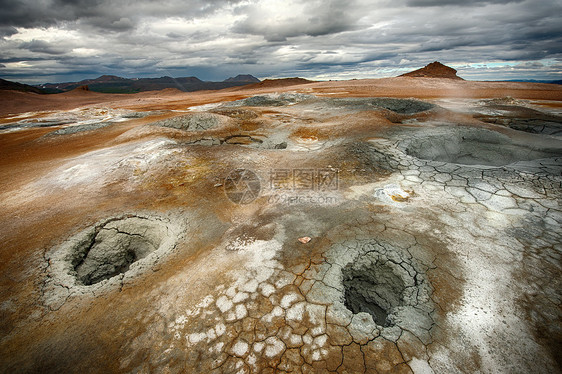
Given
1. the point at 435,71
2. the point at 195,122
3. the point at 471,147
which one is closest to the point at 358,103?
the point at 471,147

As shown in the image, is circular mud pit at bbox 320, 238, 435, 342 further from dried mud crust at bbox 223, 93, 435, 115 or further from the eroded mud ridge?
dried mud crust at bbox 223, 93, 435, 115

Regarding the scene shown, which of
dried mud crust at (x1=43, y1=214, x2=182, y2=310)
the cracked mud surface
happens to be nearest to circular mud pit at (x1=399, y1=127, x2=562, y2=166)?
the cracked mud surface

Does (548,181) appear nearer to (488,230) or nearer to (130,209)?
(488,230)

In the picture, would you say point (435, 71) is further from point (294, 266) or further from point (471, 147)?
point (294, 266)

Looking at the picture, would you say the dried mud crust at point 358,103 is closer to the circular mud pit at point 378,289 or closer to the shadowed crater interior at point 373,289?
the circular mud pit at point 378,289

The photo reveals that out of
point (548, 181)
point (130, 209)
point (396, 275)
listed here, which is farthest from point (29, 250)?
point (548, 181)

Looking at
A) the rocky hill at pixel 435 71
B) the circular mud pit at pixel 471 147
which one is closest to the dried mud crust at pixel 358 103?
the circular mud pit at pixel 471 147
